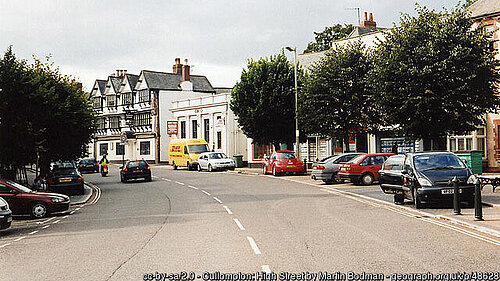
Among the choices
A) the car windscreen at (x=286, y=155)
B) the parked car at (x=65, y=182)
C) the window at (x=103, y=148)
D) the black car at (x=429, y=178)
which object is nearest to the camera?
the black car at (x=429, y=178)

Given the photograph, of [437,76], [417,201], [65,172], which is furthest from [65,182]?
[437,76]

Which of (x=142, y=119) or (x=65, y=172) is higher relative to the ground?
(x=142, y=119)

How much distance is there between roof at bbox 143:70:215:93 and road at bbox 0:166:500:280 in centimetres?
5417

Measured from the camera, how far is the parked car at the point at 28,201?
1819 cm

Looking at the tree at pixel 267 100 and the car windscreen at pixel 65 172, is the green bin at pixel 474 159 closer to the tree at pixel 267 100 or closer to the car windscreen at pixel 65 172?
the tree at pixel 267 100

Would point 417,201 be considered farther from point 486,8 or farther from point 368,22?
point 368,22

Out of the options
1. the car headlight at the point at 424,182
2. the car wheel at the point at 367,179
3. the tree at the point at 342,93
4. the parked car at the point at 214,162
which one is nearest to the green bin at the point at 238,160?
the parked car at the point at 214,162

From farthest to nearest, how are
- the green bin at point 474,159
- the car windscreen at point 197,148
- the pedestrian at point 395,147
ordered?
the car windscreen at point 197,148, the pedestrian at point 395,147, the green bin at point 474,159

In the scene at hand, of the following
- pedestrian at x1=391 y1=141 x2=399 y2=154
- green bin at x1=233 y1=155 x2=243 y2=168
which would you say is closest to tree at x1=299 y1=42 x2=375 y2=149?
pedestrian at x1=391 y1=141 x2=399 y2=154

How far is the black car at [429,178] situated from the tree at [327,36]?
44.7 meters

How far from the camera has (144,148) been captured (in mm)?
72938

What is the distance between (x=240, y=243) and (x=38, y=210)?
1037 centimetres

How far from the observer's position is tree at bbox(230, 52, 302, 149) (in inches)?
1602

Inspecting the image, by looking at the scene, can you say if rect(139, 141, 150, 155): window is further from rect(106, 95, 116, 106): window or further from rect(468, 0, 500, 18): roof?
rect(468, 0, 500, 18): roof
